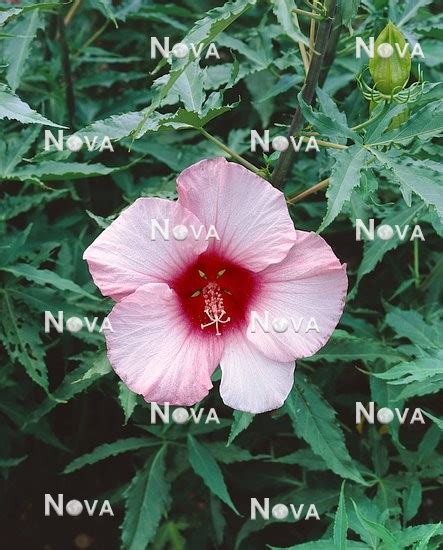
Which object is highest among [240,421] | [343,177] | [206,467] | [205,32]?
[205,32]

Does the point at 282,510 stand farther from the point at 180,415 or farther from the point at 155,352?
the point at 155,352

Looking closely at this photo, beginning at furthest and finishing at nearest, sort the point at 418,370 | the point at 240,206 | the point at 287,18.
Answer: the point at 418,370
the point at 240,206
the point at 287,18

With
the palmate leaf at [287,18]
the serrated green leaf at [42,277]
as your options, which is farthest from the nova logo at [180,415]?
the palmate leaf at [287,18]

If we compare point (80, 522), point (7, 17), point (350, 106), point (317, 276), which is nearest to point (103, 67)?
point (350, 106)

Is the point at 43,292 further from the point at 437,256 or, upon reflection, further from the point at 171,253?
the point at 437,256

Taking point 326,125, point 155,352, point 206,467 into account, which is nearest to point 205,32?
point 326,125

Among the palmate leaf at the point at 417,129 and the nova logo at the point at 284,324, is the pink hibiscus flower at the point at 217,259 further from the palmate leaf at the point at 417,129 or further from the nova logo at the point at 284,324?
the palmate leaf at the point at 417,129

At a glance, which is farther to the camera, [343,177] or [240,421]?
[240,421]
